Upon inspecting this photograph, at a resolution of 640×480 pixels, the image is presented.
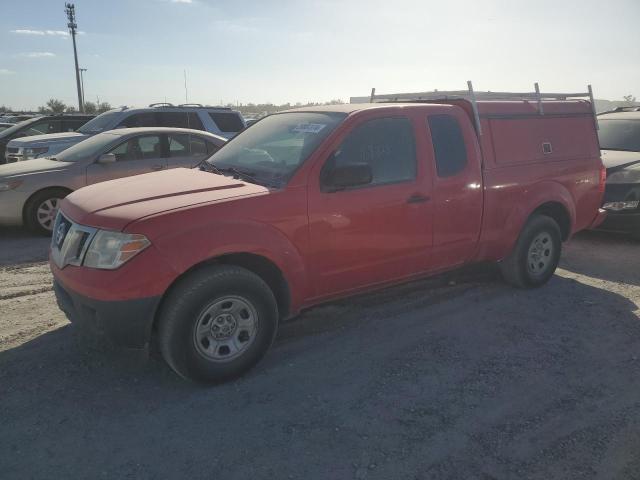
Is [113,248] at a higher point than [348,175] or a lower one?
lower

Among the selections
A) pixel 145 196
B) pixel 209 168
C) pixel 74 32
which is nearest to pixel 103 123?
pixel 209 168


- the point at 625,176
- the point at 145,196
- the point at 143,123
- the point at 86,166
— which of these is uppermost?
the point at 143,123

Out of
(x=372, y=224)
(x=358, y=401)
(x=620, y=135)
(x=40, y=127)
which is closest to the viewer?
(x=358, y=401)

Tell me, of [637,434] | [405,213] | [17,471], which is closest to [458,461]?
[637,434]

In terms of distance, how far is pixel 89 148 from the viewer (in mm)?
7715

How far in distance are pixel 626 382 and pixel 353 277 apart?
2.00 metres

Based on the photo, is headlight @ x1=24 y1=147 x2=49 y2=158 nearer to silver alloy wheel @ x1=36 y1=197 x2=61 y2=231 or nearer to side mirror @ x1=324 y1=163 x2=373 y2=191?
silver alloy wheel @ x1=36 y1=197 x2=61 y2=231

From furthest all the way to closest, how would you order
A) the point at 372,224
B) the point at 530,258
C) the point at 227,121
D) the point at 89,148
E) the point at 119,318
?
the point at 227,121
the point at 89,148
the point at 530,258
the point at 372,224
the point at 119,318

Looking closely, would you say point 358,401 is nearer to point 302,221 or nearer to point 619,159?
point 302,221

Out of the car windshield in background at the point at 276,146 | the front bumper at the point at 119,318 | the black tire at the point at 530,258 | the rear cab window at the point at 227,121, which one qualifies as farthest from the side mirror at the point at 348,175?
the rear cab window at the point at 227,121

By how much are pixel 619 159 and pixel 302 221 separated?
5.79 meters

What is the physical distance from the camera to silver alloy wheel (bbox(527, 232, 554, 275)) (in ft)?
17.0

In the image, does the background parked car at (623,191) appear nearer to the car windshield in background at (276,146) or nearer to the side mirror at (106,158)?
the car windshield in background at (276,146)

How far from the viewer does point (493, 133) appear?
15.6 feet
